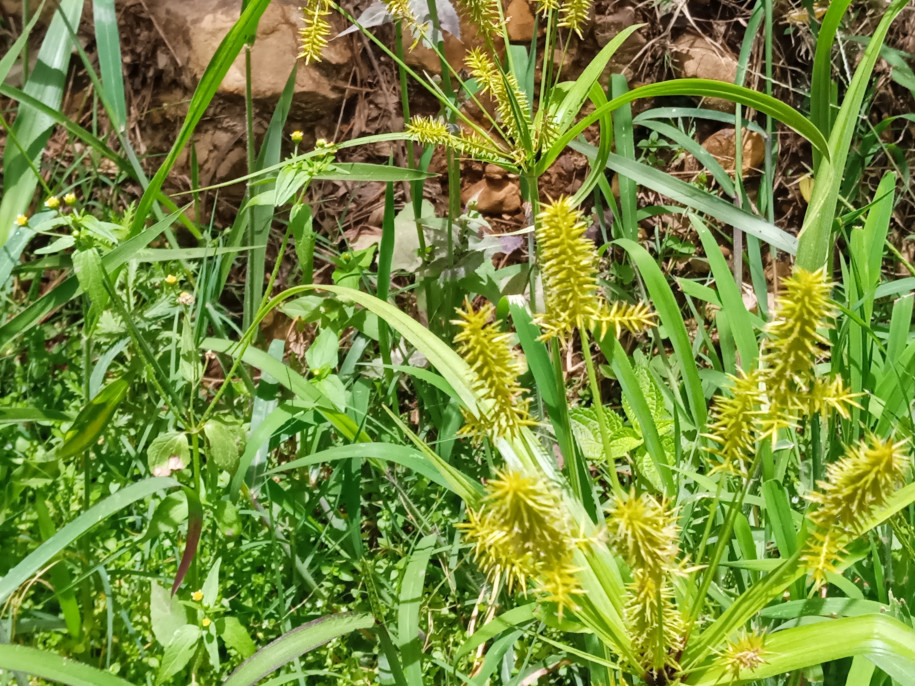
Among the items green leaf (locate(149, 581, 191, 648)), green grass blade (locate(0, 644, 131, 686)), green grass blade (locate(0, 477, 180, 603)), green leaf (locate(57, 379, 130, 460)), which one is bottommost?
green leaf (locate(149, 581, 191, 648))

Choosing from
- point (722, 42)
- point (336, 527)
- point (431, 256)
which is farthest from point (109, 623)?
point (722, 42)

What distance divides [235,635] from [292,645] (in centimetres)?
13

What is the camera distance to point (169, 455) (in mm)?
904

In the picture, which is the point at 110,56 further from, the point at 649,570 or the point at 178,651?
the point at 649,570

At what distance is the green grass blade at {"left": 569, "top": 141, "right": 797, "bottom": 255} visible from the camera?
909mm

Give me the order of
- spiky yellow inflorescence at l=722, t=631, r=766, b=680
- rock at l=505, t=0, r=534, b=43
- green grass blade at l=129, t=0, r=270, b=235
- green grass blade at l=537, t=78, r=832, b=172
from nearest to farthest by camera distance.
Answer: spiky yellow inflorescence at l=722, t=631, r=766, b=680
green grass blade at l=537, t=78, r=832, b=172
green grass blade at l=129, t=0, r=270, b=235
rock at l=505, t=0, r=534, b=43

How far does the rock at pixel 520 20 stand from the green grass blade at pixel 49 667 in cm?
147

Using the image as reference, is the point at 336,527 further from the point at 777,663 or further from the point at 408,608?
the point at 777,663

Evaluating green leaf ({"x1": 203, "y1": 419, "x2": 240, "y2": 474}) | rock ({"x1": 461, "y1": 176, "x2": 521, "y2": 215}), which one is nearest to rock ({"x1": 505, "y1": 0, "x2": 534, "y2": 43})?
rock ({"x1": 461, "y1": 176, "x2": 521, "y2": 215})

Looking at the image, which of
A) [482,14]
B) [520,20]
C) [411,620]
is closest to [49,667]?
[411,620]

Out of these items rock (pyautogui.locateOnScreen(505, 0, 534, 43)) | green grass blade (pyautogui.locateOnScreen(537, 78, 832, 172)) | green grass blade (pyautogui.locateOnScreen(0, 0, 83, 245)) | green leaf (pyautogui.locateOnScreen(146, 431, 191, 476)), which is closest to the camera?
green grass blade (pyautogui.locateOnScreen(537, 78, 832, 172))

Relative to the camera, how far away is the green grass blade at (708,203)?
91 centimetres

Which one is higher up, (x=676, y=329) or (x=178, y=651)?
(x=676, y=329)

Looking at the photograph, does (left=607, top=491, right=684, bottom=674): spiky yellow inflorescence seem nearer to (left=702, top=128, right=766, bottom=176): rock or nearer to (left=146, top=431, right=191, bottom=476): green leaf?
(left=146, top=431, right=191, bottom=476): green leaf
